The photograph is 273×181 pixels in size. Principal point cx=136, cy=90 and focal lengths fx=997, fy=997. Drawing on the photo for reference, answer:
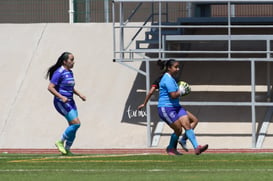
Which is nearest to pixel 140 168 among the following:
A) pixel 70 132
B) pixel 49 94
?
pixel 70 132

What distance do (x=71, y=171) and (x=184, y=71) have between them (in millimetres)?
12785

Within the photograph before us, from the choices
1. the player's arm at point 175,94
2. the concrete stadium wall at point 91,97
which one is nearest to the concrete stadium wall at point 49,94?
the concrete stadium wall at point 91,97

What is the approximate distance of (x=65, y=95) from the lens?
16.4 m

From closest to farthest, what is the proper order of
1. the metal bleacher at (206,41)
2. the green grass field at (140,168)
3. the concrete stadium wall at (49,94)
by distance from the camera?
1. the green grass field at (140,168)
2. the metal bleacher at (206,41)
3. the concrete stadium wall at (49,94)

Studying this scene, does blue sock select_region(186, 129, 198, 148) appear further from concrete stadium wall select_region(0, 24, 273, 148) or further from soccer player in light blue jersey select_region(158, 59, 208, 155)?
concrete stadium wall select_region(0, 24, 273, 148)

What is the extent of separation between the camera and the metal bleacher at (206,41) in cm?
2241

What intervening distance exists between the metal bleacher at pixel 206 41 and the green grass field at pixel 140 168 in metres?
7.42

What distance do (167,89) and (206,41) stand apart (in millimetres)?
8785

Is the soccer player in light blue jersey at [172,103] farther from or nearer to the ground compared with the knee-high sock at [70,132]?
farther from the ground

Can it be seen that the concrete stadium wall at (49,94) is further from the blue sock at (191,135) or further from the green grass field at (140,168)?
the green grass field at (140,168)

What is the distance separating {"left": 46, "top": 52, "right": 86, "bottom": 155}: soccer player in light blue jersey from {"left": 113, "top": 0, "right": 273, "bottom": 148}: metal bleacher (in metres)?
5.74

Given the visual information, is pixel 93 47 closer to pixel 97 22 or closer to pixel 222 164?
pixel 97 22

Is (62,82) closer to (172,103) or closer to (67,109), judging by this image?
(67,109)

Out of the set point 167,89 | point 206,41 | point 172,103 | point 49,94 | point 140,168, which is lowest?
point 140,168
